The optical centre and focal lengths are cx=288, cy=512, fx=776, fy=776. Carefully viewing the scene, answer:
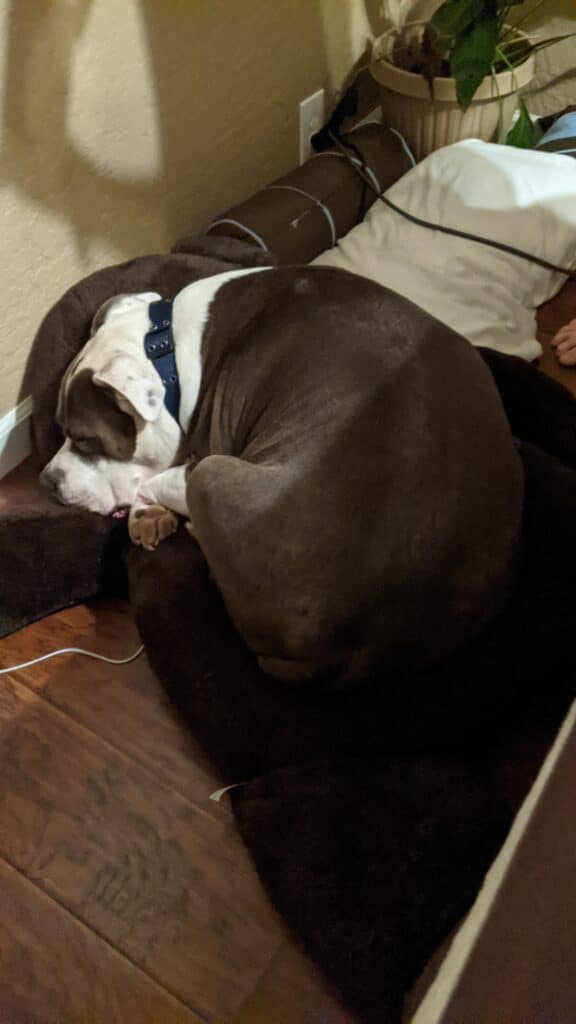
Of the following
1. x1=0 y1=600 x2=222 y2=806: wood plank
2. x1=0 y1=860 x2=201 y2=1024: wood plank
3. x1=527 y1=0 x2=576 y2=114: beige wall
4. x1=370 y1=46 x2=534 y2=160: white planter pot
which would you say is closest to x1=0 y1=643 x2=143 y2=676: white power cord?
x1=0 y1=600 x2=222 y2=806: wood plank

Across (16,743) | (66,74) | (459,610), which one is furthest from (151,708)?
(66,74)

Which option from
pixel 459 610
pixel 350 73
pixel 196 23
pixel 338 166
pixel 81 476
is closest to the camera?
pixel 459 610

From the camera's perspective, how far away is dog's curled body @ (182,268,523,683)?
133 cm

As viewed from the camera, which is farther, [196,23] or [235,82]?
[235,82]

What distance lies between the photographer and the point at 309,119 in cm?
279

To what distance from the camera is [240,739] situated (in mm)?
1464

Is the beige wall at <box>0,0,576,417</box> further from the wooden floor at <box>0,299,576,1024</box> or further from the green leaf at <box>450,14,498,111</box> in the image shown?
the wooden floor at <box>0,299,576,1024</box>

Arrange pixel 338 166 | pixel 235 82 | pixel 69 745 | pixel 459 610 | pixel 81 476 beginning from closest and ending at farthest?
pixel 459 610 → pixel 69 745 → pixel 81 476 → pixel 235 82 → pixel 338 166

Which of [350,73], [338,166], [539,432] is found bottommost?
[539,432]

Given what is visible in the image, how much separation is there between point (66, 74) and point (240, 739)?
1560 millimetres

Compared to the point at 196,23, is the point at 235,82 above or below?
below

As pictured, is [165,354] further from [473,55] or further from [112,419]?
[473,55]

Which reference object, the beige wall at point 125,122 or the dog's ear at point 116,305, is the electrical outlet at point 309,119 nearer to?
the beige wall at point 125,122

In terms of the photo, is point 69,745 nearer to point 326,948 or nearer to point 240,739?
point 240,739
